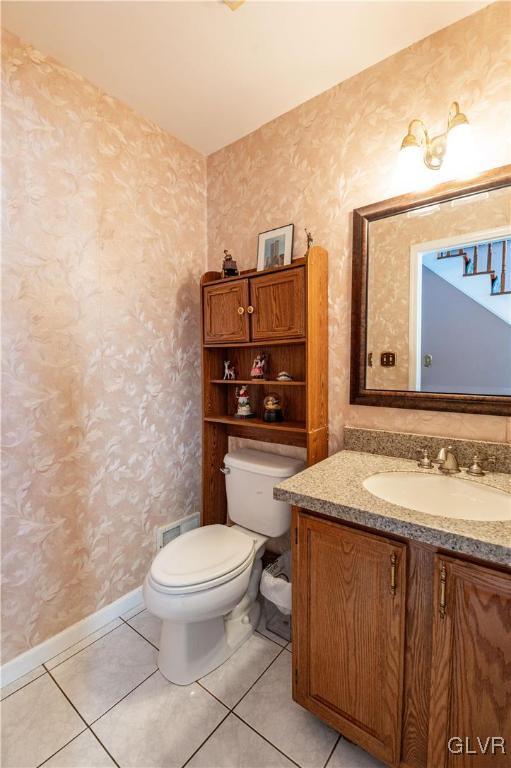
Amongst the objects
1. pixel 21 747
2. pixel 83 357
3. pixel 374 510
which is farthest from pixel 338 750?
pixel 83 357

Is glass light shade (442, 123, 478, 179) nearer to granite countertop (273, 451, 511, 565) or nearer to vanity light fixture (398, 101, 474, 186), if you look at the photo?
Answer: vanity light fixture (398, 101, 474, 186)

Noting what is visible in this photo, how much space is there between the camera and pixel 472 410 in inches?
45.8

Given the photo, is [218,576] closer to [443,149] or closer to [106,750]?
[106,750]

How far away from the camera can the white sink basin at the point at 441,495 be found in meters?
0.99

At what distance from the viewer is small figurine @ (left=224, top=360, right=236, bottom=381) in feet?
6.09

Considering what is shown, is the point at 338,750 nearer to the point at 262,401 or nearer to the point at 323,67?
the point at 262,401

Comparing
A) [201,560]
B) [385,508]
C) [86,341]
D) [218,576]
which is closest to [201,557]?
[201,560]

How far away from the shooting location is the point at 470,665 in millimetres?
762

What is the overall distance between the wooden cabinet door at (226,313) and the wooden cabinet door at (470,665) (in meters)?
1.20

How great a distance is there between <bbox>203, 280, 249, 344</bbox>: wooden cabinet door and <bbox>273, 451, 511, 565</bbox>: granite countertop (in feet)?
2.52

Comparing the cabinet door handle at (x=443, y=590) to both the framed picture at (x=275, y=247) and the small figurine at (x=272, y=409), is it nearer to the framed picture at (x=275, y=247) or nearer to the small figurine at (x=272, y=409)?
the small figurine at (x=272, y=409)

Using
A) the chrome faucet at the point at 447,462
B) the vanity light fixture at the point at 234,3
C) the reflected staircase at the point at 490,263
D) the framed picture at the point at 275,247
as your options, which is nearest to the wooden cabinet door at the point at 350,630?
the chrome faucet at the point at 447,462

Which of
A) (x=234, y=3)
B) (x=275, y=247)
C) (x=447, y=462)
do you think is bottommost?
(x=447, y=462)

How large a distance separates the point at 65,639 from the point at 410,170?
2.40m
